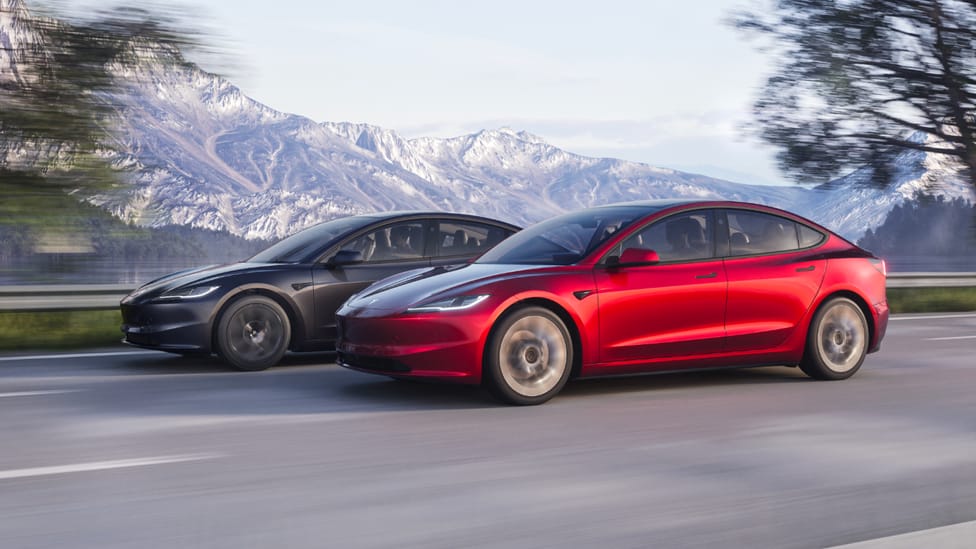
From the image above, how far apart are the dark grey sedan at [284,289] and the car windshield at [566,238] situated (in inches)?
67.8

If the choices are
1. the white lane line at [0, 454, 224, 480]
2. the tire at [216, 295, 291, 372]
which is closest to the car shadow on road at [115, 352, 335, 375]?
the tire at [216, 295, 291, 372]

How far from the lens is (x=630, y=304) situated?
750cm

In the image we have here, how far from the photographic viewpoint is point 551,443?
19.5 feet

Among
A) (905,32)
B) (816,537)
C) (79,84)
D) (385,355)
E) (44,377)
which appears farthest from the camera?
(905,32)

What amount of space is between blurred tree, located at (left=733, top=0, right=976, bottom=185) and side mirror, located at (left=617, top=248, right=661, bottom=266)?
43.0ft

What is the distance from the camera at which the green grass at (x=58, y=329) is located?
11125mm

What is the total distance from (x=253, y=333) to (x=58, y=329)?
415 centimetres

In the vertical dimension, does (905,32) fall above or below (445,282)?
above

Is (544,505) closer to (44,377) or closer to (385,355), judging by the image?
(385,355)

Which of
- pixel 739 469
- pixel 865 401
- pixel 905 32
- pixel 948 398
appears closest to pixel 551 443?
pixel 739 469

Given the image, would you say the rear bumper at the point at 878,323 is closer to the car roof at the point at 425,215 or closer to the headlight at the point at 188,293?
the car roof at the point at 425,215

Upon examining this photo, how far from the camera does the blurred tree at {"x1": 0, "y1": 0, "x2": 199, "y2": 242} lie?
11422 millimetres

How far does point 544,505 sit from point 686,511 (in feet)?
1.92

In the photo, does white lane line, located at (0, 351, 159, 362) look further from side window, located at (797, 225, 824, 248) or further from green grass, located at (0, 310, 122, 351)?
side window, located at (797, 225, 824, 248)
